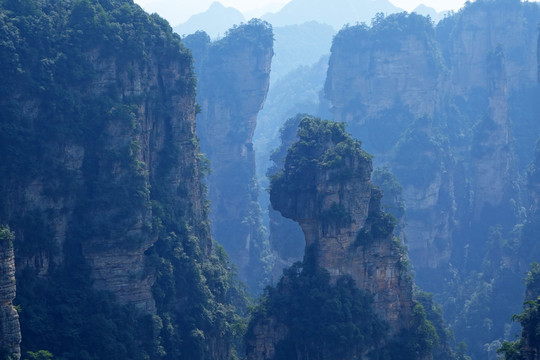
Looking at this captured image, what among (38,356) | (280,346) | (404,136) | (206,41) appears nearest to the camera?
(38,356)

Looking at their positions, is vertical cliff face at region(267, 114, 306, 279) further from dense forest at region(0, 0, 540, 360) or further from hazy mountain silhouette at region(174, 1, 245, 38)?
hazy mountain silhouette at region(174, 1, 245, 38)

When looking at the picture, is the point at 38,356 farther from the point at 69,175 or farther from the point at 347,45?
the point at 347,45

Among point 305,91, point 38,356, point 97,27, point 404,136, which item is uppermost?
point 305,91

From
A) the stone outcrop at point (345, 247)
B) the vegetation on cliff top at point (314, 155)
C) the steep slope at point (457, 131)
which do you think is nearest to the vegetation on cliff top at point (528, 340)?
the stone outcrop at point (345, 247)

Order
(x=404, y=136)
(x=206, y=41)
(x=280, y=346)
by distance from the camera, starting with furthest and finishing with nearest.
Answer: (x=206, y=41) → (x=404, y=136) → (x=280, y=346)

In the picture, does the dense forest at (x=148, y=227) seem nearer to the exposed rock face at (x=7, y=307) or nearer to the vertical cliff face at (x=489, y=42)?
the exposed rock face at (x=7, y=307)

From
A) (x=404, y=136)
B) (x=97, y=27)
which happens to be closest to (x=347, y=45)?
(x=404, y=136)

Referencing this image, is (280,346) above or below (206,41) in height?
below

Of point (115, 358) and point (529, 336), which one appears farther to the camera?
point (115, 358)
